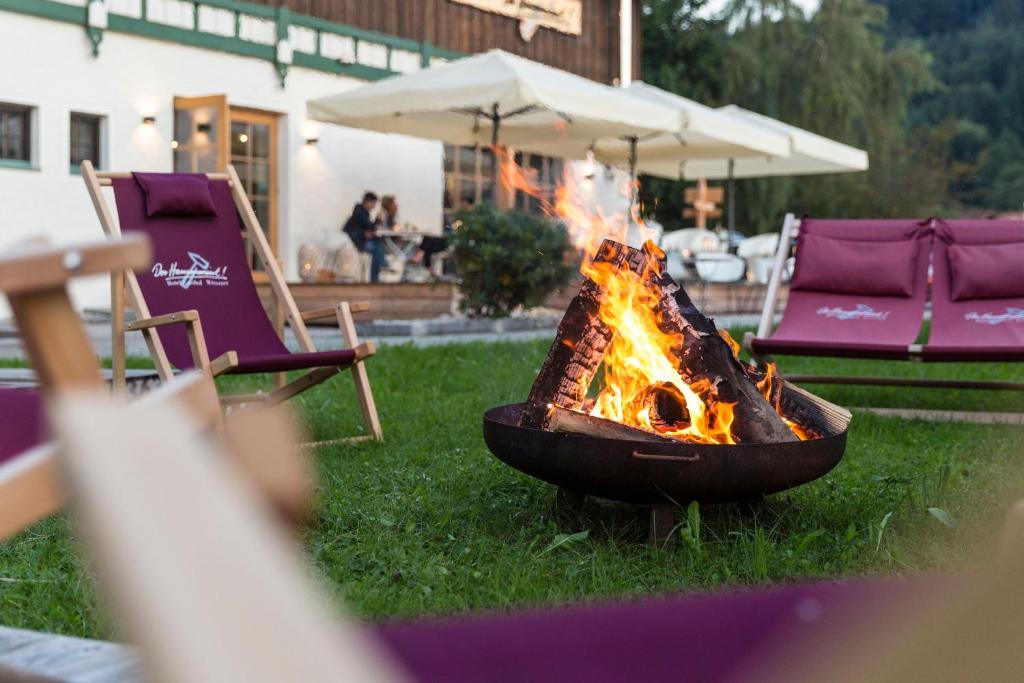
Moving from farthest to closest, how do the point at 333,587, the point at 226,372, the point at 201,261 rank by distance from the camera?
the point at 201,261, the point at 226,372, the point at 333,587

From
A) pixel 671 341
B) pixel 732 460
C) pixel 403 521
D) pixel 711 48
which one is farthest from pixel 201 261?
pixel 711 48

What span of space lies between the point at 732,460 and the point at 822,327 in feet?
9.03

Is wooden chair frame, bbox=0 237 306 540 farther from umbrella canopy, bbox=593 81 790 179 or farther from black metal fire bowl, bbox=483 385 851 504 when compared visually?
umbrella canopy, bbox=593 81 790 179

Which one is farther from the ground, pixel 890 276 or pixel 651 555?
pixel 890 276

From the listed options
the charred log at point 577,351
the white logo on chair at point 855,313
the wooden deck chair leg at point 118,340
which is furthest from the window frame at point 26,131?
the charred log at point 577,351

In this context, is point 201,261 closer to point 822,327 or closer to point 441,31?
point 822,327

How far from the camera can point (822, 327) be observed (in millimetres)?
5137

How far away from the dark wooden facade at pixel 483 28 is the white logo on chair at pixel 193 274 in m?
8.07

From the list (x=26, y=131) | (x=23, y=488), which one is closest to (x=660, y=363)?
(x=23, y=488)

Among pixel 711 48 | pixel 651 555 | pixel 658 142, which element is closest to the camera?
pixel 651 555

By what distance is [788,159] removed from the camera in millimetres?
14695

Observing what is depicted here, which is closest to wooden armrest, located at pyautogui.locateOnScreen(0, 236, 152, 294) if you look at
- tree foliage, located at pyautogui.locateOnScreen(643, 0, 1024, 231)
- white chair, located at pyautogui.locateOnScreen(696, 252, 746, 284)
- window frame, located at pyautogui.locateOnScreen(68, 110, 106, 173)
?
window frame, located at pyautogui.locateOnScreen(68, 110, 106, 173)

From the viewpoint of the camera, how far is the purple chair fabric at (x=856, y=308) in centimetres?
473

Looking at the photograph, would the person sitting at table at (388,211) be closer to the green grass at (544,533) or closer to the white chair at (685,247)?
the white chair at (685,247)
